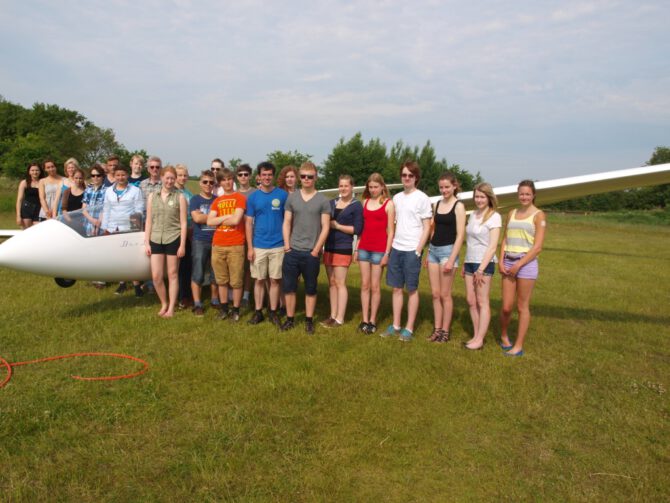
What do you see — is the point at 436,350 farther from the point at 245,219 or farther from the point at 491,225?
the point at 245,219

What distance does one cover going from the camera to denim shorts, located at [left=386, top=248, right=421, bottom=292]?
4.36 meters

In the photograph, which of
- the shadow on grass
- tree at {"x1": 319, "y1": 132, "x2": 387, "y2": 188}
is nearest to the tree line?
tree at {"x1": 319, "y1": 132, "x2": 387, "y2": 188}

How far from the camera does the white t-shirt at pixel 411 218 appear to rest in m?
4.32

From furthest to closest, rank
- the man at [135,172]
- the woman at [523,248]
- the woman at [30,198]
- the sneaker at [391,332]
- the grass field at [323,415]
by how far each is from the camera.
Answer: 1. the woman at [30,198]
2. the man at [135,172]
3. the sneaker at [391,332]
4. the woman at [523,248]
5. the grass field at [323,415]

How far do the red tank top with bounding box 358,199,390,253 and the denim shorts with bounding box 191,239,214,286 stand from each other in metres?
1.93

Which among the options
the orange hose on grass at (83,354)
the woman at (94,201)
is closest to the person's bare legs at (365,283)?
the orange hose on grass at (83,354)

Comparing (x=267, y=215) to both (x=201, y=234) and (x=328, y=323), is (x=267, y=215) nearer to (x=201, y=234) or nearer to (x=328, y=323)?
(x=201, y=234)

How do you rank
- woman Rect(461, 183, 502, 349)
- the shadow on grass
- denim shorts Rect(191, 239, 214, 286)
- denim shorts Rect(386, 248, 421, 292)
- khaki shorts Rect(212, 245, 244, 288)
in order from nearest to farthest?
woman Rect(461, 183, 502, 349)
denim shorts Rect(386, 248, 421, 292)
khaki shorts Rect(212, 245, 244, 288)
denim shorts Rect(191, 239, 214, 286)
the shadow on grass

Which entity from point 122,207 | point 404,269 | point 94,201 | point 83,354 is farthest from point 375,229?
point 94,201

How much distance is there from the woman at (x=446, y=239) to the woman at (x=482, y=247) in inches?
5.5

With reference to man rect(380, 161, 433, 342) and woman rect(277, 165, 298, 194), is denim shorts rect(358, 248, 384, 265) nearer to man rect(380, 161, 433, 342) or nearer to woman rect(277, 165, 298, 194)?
man rect(380, 161, 433, 342)

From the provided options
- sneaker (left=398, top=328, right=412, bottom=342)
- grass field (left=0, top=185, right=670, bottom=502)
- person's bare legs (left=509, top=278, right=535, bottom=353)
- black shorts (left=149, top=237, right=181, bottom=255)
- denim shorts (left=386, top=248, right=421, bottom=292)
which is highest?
black shorts (left=149, top=237, right=181, bottom=255)

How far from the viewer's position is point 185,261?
544 centimetres

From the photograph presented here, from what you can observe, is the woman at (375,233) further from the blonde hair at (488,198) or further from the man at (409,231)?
the blonde hair at (488,198)
